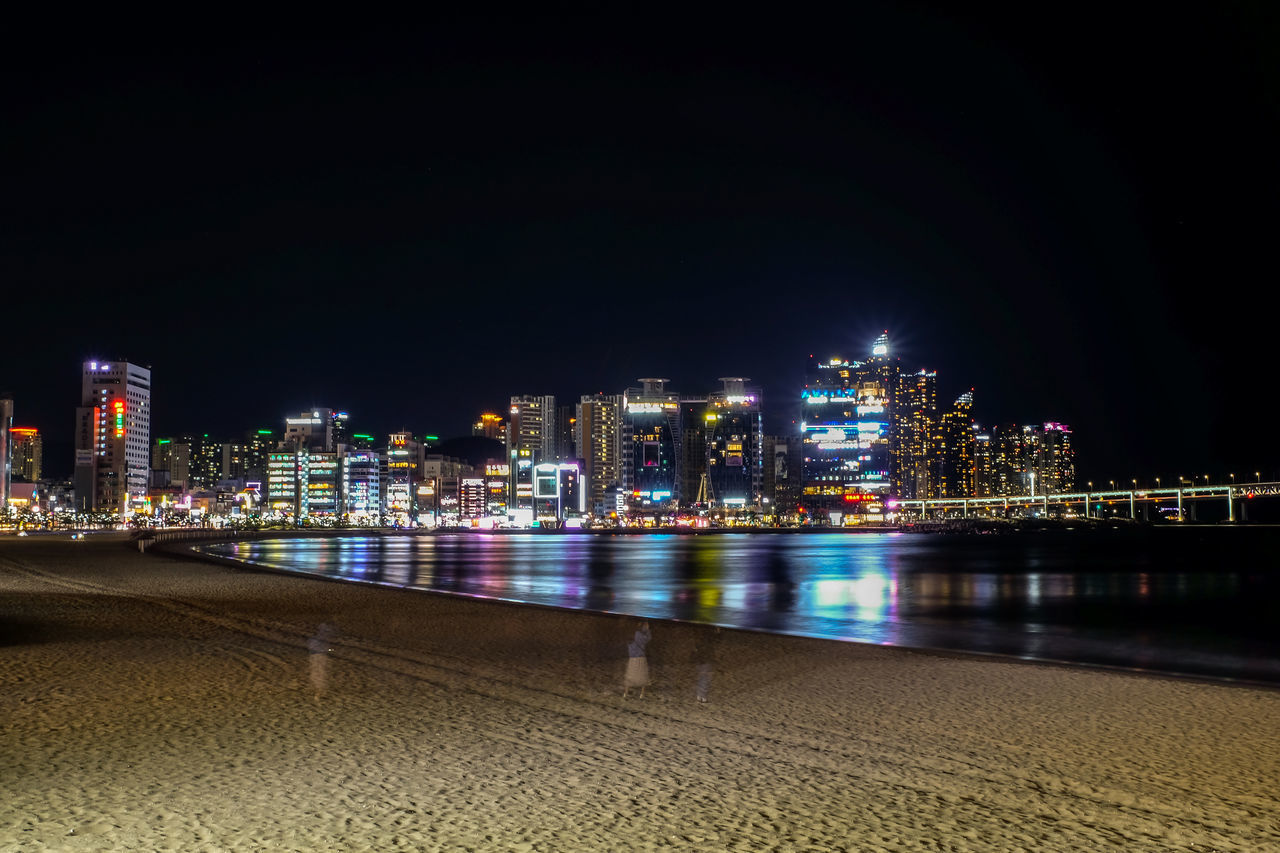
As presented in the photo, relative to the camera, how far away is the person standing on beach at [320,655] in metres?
10.4

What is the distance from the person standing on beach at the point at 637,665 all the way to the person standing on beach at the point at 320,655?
3.15m

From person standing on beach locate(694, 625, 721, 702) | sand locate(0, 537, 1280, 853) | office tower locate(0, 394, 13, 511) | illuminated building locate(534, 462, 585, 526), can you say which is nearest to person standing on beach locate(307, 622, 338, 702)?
sand locate(0, 537, 1280, 853)

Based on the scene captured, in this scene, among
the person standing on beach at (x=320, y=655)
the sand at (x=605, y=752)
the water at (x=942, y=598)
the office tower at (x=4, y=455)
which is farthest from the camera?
the office tower at (x=4, y=455)

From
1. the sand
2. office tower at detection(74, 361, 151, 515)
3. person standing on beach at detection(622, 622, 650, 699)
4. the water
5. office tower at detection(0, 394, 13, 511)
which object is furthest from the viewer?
office tower at detection(74, 361, 151, 515)

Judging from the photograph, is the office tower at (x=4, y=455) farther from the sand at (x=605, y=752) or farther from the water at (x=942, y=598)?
the sand at (x=605, y=752)

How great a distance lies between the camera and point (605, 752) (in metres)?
7.64

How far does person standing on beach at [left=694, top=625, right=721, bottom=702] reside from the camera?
412 inches

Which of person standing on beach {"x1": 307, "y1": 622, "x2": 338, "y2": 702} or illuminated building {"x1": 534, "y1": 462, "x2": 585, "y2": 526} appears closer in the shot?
person standing on beach {"x1": 307, "y1": 622, "x2": 338, "y2": 702}

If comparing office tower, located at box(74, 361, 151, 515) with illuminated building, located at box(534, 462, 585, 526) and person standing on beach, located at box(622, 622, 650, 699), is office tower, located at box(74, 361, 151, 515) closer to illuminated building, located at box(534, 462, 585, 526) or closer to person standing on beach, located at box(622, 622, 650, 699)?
illuminated building, located at box(534, 462, 585, 526)

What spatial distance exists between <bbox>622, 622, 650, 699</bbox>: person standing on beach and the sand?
0.20 m

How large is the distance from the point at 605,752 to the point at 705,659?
210 inches

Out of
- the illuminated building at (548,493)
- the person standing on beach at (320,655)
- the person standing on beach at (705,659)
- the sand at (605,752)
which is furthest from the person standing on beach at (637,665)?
the illuminated building at (548,493)

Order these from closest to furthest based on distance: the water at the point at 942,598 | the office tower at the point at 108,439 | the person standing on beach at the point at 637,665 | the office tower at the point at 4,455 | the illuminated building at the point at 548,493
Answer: the person standing on beach at the point at 637,665 < the water at the point at 942,598 < the office tower at the point at 4,455 < the illuminated building at the point at 548,493 < the office tower at the point at 108,439

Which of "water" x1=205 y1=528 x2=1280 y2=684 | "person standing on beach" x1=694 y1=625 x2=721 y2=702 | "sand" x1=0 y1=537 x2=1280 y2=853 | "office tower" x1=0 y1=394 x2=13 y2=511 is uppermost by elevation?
"office tower" x1=0 y1=394 x2=13 y2=511
